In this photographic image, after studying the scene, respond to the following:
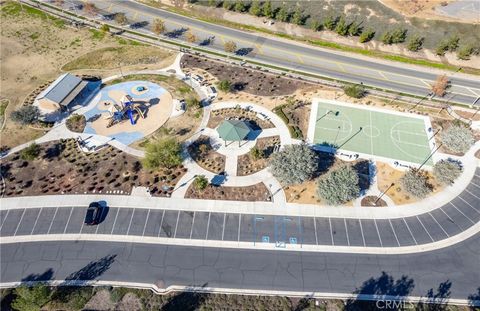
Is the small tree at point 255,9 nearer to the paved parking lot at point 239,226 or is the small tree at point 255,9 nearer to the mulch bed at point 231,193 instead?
the mulch bed at point 231,193

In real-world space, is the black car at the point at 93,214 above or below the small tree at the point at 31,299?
above

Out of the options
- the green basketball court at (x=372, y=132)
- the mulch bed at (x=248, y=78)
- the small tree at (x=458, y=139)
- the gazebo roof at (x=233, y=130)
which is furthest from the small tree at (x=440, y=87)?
the gazebo roof at (x=233, y=130)

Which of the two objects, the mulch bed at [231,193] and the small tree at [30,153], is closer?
the mulch bed at [231,193]

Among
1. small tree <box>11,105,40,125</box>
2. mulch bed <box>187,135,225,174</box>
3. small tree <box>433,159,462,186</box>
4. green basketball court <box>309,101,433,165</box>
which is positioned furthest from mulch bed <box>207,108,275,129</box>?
small tree <box>11,105,40,125</box>

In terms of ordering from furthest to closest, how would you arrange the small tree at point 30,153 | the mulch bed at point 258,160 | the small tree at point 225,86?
the small tree at point 225,86 → the mulch bed at point 258,160 → the small tree at point 30,153

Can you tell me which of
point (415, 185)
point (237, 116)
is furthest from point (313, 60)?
point (415, 185)

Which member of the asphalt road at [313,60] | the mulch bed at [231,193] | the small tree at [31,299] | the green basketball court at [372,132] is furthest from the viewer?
the asphalt road at [313,60]

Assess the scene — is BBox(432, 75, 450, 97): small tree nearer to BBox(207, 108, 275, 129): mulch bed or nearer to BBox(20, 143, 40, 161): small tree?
BBox(207, 108, 275, 129): mulch bed
